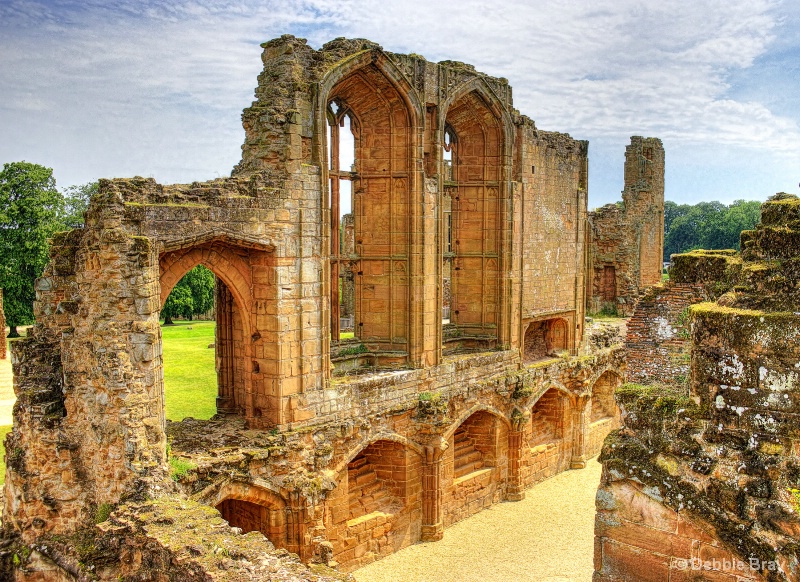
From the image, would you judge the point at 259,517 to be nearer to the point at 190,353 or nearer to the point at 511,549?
the point at 511,549

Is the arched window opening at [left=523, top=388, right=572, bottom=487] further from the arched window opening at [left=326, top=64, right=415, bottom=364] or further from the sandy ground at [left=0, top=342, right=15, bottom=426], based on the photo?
the sandy ground at [left=0, top=342, right=15, bottom=426]

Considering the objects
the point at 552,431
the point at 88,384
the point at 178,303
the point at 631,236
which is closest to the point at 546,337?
the point at 552,431

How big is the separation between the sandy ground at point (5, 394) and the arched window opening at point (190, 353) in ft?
14.3

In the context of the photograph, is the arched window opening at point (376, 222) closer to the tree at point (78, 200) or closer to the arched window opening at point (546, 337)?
the arched window opening at point (546, 337)

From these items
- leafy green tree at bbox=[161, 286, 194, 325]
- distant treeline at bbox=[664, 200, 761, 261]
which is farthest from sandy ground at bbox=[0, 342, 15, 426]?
distant treeline at bbox=[664, 200, 761, 261]

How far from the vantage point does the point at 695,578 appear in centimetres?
511

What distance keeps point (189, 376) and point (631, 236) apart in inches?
740

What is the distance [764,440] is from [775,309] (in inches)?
35.9

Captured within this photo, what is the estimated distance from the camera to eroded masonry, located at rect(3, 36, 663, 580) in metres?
8.78

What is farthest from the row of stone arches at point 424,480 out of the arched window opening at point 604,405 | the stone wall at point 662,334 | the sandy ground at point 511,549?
the stone wall at point 662,334

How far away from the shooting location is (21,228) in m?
32.4

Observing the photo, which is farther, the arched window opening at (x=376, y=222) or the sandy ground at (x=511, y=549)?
the arched window opening at (x=376, y=222)

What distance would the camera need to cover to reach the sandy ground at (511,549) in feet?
38.8

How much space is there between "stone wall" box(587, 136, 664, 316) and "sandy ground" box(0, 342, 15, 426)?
20.8m
